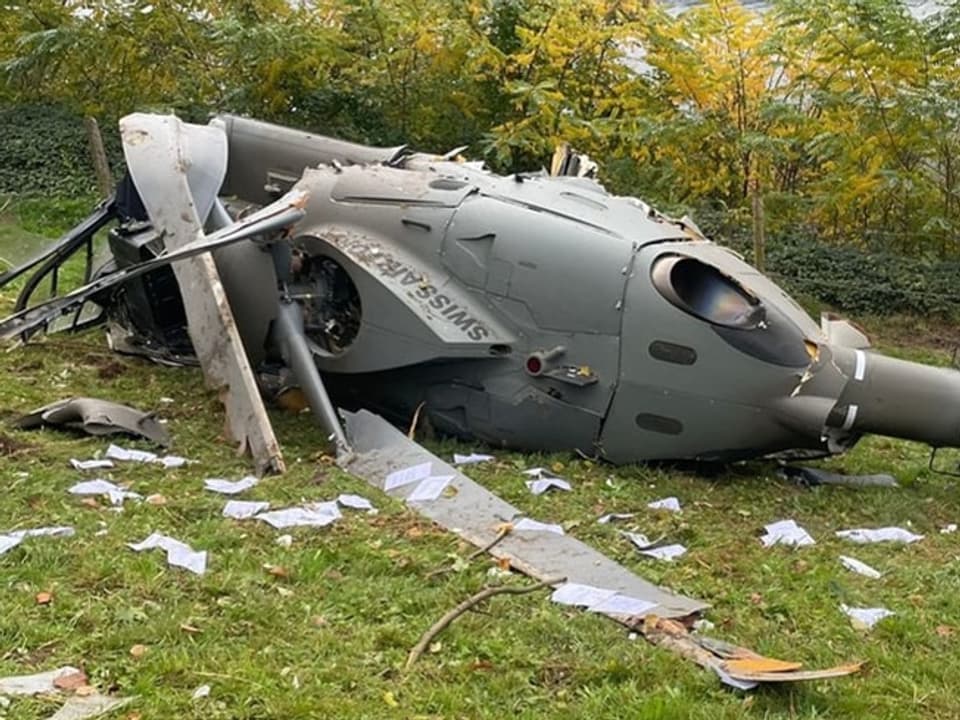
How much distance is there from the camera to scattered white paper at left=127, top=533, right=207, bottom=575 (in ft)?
16.2

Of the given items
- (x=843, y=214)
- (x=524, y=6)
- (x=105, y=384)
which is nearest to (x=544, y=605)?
(x=105, y=384)

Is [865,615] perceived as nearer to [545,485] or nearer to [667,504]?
[667,504]

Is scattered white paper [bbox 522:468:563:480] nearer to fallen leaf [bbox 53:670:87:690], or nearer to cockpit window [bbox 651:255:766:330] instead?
cockpit window [bbox 651:255:766:330]

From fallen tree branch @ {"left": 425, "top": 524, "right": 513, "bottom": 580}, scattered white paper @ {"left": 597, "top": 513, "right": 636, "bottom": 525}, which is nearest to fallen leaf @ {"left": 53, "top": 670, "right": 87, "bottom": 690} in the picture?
fallen tree branch @ {"left": 425, "top": 524, "right": 513, "bottom": 580}

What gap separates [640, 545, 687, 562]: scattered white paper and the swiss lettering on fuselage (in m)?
2.04

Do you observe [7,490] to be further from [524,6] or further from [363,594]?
[524,6]

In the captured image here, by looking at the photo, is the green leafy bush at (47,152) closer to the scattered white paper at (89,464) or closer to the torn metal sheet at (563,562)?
the scattered white paper at (89,464)

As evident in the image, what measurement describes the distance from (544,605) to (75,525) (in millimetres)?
2348

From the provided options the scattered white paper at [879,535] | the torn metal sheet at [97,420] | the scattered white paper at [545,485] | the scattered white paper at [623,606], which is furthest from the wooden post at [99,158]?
the scattered white paper at [623,606]

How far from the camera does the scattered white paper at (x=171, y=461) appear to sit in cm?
658

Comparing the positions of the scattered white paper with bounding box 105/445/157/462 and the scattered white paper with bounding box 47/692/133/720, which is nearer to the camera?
the scattered white paper with bounding box 47/692/133/720

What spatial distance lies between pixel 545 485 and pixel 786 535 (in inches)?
55.3

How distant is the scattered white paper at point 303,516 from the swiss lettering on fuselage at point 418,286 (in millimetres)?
1694

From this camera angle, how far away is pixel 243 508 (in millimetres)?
5809
